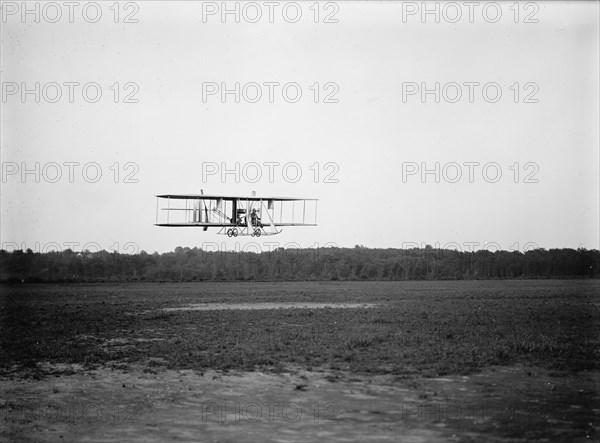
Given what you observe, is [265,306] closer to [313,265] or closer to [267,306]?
[267,306]

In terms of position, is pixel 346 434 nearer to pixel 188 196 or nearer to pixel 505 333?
pixel 505 333

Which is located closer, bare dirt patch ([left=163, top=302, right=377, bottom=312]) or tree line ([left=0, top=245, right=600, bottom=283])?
bare dirt patch ([left=163, top=302, right=377, bottom=312])

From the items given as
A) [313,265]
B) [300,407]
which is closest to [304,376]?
[300,407]

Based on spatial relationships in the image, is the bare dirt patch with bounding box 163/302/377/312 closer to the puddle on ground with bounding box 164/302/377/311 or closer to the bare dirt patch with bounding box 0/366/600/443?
the puddle on ground with bounding box 164/302/377/311

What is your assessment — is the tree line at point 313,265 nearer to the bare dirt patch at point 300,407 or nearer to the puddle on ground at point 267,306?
the puddle on ground at point 267,306

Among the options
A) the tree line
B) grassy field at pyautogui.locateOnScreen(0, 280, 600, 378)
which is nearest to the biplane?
grassy field at pyautogui.locateOnScreen(0, 280, 600, 378)

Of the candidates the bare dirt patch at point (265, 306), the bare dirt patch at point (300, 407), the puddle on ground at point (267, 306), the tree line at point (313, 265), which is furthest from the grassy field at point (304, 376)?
the tree line at point (313, 265)
